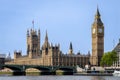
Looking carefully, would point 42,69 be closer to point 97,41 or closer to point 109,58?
point 109,58

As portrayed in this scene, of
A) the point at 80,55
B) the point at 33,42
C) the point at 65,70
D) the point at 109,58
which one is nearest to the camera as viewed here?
the point at 109,58

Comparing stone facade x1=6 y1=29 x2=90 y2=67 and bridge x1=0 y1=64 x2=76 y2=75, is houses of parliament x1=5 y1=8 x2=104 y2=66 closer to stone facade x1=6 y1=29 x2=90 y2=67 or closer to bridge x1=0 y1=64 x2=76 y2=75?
stone facade x1=6 y1=29 x2=90 y2=67

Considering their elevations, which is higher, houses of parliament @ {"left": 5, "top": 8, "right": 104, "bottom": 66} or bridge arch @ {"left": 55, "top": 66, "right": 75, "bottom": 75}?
houses of parliament @ {"left": 5, "top": 8, "right": 104, "bottom": 66}

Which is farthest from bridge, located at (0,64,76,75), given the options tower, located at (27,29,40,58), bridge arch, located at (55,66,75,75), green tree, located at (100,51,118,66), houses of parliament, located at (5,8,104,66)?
tower, located at (27,29,40,58)

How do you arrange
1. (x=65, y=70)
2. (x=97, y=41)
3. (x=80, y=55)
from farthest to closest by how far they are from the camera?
(x=80, y=55) < (x=97, y=41) < (x=65, y=70)

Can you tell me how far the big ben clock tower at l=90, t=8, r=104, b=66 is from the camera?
155500mm

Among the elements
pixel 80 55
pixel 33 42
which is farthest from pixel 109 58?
pixel 33 42

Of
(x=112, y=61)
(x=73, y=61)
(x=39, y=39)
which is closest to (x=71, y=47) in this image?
(x=39, y=39)

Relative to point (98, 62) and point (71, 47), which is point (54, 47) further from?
point (71, 47)

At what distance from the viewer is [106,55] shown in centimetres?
13925

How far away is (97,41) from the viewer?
15612cm

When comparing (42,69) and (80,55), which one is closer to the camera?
(42,69)

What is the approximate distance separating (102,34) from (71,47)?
3301 cm

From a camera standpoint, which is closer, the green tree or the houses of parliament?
the green tree
